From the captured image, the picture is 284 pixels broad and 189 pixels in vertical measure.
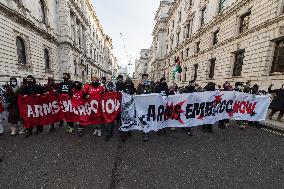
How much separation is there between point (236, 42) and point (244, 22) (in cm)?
194

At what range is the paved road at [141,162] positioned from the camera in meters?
2.97

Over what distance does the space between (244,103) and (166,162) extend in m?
4.96

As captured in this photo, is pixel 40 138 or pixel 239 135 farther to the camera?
pixel 239 135

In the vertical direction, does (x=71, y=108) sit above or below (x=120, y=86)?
below

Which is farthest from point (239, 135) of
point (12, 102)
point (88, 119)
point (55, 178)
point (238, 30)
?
point (238, 30)

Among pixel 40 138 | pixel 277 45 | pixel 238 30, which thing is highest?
pixel 238 30

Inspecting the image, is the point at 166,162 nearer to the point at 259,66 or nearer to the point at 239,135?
the point at 239,135

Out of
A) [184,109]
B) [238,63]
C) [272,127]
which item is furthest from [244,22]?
[184,109]

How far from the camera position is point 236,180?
3.11m

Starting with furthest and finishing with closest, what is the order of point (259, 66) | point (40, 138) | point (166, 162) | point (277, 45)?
point (259, 66), point (277, 45), point (40, 138), point (166, 162)

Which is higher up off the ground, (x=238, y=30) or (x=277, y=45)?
(x=238, y=30)

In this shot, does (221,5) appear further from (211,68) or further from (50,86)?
(50,86)

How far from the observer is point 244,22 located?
1484 cm

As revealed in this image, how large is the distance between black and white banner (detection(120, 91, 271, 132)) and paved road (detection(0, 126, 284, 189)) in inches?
21.9
